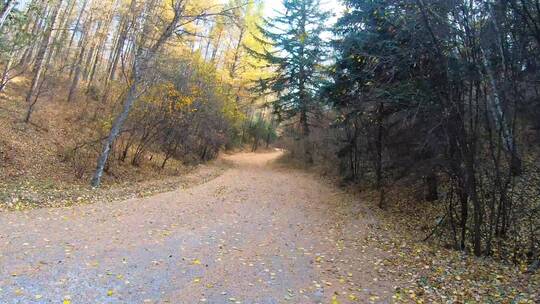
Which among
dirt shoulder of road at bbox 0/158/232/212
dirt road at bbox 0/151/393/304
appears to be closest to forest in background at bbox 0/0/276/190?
dirt shoulder of road at bbox 0/158/232/212

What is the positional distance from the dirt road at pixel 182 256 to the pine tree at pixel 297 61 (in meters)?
15.1

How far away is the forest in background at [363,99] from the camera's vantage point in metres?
7.84

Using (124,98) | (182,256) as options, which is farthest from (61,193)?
(124,98)


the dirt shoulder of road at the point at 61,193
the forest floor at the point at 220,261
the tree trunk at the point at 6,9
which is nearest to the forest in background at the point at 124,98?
the tree trunk at the point at 6,9

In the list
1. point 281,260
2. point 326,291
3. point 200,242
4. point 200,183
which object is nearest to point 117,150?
point 200,183

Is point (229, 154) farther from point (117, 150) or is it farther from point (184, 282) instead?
point (184, 282)

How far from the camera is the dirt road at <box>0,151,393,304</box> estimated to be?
492 cm

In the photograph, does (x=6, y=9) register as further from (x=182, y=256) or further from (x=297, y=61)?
(x=297, y=61)

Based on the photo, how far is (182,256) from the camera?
21.1ft

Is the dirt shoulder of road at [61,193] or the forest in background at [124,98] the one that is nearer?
Answer: the dirt shoulder of road at [61,193]

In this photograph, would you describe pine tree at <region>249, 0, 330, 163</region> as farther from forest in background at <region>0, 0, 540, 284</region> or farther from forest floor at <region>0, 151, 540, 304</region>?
forest floor at <region>0, 151, 540, 304</region>

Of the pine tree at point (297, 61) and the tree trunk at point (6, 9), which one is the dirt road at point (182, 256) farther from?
the pine tree at point (297, 61)

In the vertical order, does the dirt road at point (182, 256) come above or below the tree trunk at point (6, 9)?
below

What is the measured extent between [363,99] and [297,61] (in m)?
14.6
